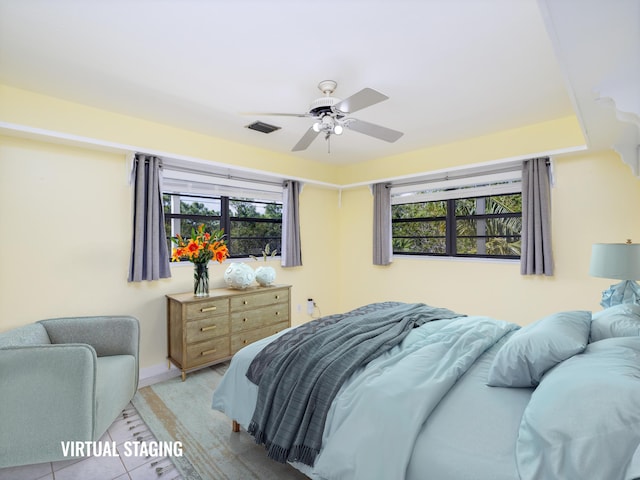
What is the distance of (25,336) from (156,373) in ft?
4.07

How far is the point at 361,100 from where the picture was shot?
1.92m

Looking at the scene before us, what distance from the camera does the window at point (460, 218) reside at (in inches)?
139

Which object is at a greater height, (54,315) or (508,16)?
(508,16)

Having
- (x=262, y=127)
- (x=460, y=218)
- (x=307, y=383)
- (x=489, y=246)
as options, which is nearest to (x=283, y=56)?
(x=262, y=127)

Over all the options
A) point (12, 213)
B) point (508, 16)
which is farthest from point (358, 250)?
point (12, 213)

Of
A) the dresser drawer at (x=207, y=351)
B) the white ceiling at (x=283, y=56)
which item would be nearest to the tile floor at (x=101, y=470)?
the dresser drawer at (x=207, y=351)

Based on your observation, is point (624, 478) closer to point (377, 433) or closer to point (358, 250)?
point (377, 433)

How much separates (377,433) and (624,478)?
73 cm

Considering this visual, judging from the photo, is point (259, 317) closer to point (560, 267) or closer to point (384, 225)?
point (384, 225)

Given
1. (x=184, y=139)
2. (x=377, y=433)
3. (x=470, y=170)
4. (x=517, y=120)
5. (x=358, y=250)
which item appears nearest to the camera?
(x=377, y=433)

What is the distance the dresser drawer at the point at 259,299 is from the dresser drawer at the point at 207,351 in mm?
328

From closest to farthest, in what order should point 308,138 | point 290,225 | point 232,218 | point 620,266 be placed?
1. point 620,266
2. point 308,138
3. point 232,218
4. point 290,225

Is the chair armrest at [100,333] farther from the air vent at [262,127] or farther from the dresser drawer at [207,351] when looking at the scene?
the air vent at [262,127]

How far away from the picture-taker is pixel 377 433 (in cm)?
127
